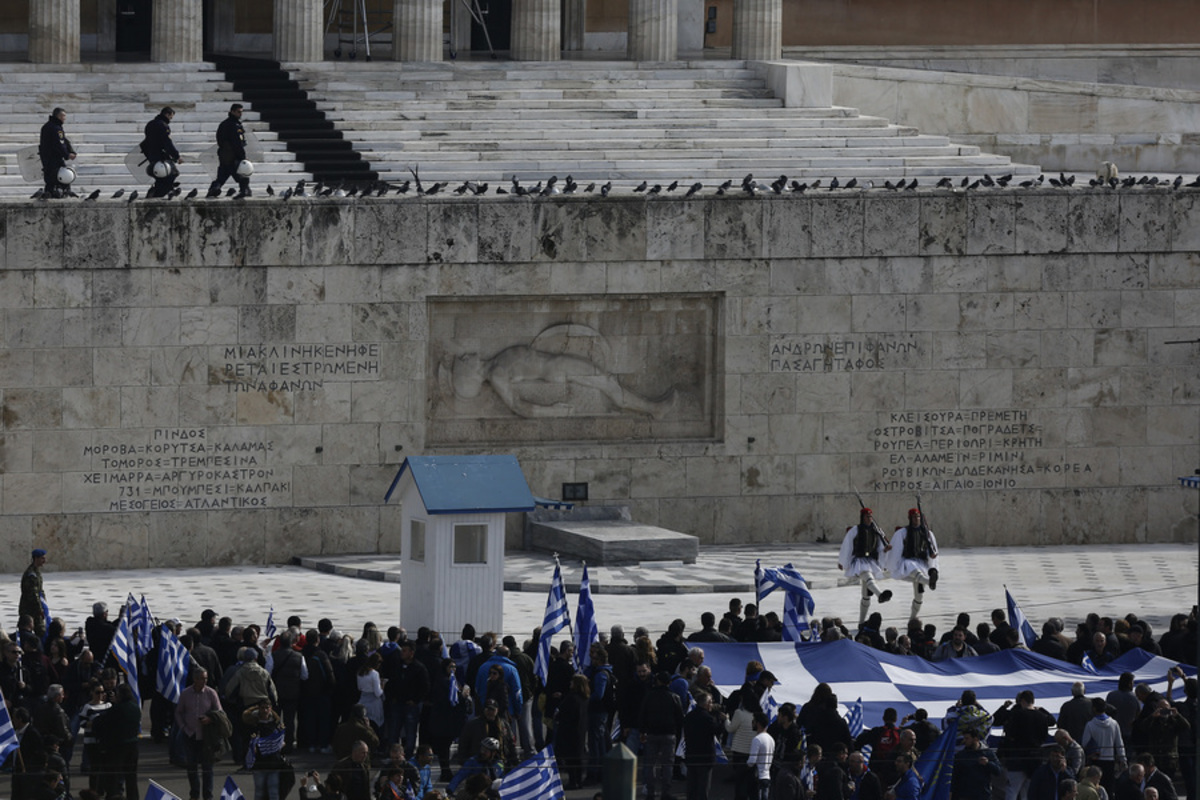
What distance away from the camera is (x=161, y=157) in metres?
35.7

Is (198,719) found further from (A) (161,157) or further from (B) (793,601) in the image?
(A) (161,157)

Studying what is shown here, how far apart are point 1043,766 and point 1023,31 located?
3426 cm

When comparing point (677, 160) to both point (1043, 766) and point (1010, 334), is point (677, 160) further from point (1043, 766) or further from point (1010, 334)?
point (1043, 766)

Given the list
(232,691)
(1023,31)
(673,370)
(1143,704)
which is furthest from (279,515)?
(1023,31)

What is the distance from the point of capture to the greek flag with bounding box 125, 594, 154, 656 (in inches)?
997

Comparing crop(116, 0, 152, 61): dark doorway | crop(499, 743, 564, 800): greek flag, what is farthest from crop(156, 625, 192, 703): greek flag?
crop(116, 0, 152, 61): dark doorway

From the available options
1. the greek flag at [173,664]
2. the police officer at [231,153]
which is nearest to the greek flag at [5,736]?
the greek flag at [173,664]

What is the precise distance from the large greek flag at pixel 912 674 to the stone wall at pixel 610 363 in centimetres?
1192

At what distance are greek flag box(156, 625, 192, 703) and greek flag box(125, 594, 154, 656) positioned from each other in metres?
0.79

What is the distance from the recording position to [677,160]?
4069 cm

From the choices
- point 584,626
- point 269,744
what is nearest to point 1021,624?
point 584,626

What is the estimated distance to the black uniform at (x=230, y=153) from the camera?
118 ft

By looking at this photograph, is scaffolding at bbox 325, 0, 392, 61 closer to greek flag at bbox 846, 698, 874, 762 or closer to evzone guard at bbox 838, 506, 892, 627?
evzone guard at bbox 838, 506, 892, 627

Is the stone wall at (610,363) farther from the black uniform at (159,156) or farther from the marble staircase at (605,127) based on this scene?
the marble staircase at (605,127)
